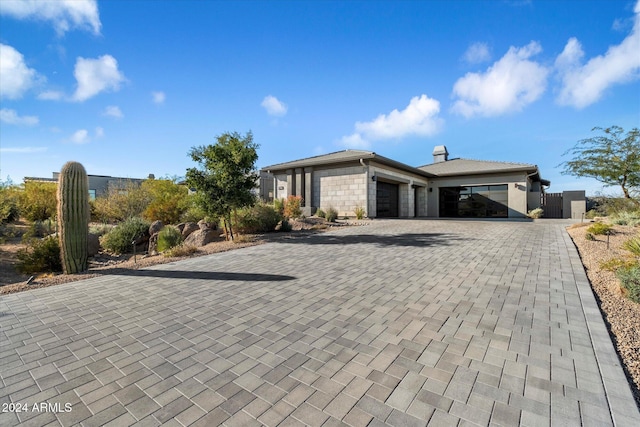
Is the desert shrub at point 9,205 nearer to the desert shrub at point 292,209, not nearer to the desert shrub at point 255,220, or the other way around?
the desert shrub at point 255,220

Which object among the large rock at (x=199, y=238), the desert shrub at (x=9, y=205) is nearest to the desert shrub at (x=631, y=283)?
the large rock at (x=199, y=238)

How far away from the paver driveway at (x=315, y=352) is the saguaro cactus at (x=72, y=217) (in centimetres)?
134

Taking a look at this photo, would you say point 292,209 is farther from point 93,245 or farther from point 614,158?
point 614,158

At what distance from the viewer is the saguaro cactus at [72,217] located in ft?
20.1

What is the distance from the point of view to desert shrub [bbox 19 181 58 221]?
54.3 ft

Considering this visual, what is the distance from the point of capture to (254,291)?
473 centimetres

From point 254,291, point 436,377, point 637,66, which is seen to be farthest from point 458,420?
point 637,66

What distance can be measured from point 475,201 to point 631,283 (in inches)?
884

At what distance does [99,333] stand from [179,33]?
9500 millimetres

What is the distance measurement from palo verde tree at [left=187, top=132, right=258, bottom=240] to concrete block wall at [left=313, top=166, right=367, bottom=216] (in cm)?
1032

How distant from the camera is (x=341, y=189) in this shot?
19953mm

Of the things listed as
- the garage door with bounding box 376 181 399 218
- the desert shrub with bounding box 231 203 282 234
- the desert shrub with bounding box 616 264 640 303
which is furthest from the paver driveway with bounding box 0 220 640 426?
the garage door with bounding box 376 181 399 218

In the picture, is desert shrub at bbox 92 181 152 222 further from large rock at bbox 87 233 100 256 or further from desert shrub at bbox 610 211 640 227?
desert shrub at bbox 610 211 640 227

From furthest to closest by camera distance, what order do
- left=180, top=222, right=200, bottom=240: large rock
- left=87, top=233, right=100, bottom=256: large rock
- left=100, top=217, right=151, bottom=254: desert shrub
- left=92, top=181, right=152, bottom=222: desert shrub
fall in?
1. left=92, top=181, right=152, bottom=222: desert shrub
2. left=180, top=222, right=200, bottom=240: large rock
3. left=100, top=217, right=151, bottom=254: desert shrub
4. left=87, top=233, right=100, bottom=256: large rock
